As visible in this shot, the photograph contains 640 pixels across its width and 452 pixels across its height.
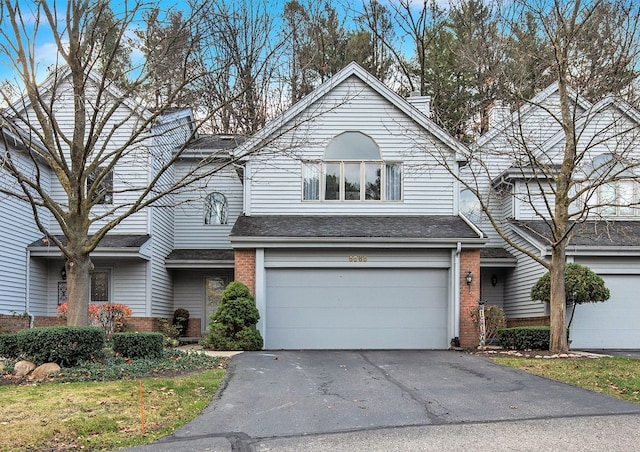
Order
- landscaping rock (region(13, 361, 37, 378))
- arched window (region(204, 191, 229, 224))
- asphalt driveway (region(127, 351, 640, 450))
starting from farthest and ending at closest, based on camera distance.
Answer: arched window (region(204, 191, 229, 224)), landscaping rock (region(13, 361, 37, 378)), asphalt driveway (region(127, 351, 640, 450))

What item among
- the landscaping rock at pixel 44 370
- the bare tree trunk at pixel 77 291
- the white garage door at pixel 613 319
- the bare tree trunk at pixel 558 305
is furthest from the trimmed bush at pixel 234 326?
the white garage door at pixel 613 319

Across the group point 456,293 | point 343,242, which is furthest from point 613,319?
point 343,242

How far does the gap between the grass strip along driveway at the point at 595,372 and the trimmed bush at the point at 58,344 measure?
8.00 meters

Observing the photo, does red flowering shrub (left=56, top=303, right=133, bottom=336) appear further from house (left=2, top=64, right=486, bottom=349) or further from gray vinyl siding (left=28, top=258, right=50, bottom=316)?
gray vinyl siding (left=28, top=258, right=50, bottom=316)

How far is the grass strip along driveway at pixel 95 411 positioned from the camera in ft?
22.3

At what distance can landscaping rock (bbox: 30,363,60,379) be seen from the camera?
1018 cm

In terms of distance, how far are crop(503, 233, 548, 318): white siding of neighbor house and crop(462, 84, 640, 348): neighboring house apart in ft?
0.09

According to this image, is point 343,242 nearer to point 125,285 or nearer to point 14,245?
point 125,285

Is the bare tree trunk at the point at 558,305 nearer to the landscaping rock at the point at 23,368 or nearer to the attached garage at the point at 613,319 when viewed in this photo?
the attached garage at the point at 613,319

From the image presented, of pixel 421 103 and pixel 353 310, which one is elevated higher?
pixel 421 103

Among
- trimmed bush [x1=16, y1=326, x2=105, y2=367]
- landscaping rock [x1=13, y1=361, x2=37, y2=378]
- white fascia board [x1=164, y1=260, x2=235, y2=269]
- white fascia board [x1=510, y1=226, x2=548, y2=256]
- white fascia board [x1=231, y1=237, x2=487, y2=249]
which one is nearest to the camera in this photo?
landscaping rock [x1=13, y1=361, x2=37, y2=378]

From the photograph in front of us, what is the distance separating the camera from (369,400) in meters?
8.66

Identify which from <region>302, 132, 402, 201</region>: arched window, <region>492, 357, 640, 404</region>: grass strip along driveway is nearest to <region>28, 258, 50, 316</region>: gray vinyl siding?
<region>302, 132, 402, 201</region>: arched window

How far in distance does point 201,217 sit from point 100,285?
4.07m
